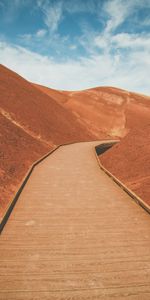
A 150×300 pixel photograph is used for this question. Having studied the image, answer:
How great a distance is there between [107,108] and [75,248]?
8174 cm

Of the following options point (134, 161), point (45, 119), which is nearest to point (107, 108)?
point (45, 119)

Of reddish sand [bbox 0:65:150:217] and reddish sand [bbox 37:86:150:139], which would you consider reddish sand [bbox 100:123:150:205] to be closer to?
reddish sand [bbox 0:65:150:217]

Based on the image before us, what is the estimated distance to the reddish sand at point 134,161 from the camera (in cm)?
1348

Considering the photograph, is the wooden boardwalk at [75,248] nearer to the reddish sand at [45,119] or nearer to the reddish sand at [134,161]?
the reddish sand at [134,161]

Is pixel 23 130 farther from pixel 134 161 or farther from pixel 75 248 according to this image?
pixel 75 248

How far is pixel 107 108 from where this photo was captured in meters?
85.2

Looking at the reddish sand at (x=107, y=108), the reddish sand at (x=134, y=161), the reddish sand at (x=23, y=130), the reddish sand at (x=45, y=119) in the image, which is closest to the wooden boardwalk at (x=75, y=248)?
the reddish sand at (x=134, y=161)

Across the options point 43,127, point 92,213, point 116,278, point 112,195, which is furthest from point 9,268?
point 43,127

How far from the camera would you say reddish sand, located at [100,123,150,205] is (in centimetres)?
1348

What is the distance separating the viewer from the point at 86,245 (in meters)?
6.09

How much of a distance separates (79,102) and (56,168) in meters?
69.0

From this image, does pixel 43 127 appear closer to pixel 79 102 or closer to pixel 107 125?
pixel 107 125

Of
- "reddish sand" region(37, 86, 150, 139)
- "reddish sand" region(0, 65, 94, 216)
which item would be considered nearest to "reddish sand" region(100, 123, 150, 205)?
A: "reddish sand" region(0, 65, 94, 216)

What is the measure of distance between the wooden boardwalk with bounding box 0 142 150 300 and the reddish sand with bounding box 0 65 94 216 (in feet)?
18.4
